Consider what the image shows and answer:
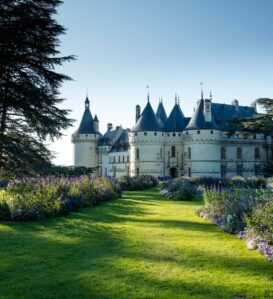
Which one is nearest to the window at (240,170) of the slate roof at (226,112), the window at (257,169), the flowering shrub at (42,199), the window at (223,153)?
the window at (257,169)

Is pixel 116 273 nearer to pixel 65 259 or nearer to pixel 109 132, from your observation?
pixel 65 259

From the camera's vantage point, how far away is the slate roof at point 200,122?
41250mm

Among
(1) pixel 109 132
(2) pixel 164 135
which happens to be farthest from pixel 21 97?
(1) pixel 109 132

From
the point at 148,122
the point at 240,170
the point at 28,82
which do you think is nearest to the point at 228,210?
the point at 28,82

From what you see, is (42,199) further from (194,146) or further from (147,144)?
(194,146)

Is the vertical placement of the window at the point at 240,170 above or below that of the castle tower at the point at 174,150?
below

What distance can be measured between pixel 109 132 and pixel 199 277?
170ft

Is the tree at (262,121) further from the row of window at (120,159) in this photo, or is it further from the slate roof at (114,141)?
the slate roof at (114,141)

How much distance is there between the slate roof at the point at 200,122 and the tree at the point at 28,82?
28.1m

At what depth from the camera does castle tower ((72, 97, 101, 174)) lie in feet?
175

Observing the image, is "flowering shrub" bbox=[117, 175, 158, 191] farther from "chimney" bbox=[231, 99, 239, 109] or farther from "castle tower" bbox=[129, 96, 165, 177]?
"chimney" bbox=[231, 99, 239, 109]

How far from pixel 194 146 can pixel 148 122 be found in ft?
19.4

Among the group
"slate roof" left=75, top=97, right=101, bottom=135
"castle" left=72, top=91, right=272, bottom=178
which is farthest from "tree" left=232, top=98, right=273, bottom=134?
"slate roof" left=75, top=97, right=101, bottom=135

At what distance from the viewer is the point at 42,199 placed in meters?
10.9
